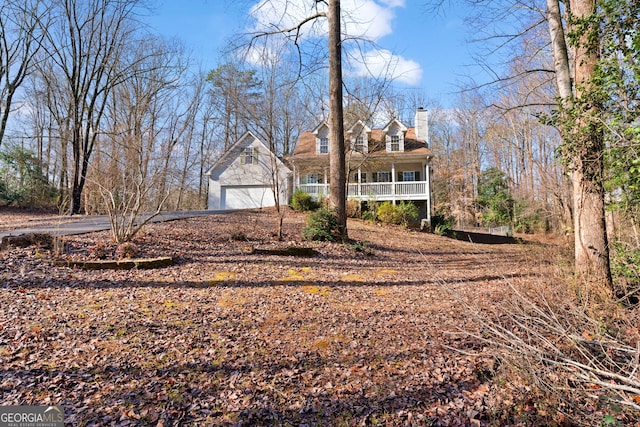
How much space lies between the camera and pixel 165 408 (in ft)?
8.23

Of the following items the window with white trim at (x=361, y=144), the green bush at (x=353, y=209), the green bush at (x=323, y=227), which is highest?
the window with white trim at (x=361, y=144)

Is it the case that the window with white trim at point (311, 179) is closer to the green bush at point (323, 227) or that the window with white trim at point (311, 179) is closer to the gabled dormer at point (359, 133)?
the gabled dormer at point (359, 133)

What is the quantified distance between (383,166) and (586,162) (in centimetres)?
1549

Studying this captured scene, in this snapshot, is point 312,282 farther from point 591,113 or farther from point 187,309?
point 591,113

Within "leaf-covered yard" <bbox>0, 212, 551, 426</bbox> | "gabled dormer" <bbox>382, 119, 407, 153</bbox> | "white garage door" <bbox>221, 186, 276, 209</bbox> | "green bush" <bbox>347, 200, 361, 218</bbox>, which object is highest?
"gabled dormer" <bbox>382, 119, 407, 153</bbox>

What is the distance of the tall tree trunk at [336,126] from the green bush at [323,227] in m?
0.18

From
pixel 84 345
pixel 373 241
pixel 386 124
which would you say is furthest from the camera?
pixel 386 124

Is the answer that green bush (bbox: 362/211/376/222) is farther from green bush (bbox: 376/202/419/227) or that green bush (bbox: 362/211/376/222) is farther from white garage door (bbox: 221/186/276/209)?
white garage door (bbox: 221/186/276/209)

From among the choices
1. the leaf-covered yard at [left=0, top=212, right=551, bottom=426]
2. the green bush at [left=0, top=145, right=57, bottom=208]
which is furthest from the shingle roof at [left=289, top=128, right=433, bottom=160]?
the leaf-covered yard at [left=0, top=212, right=551, bottom=426]

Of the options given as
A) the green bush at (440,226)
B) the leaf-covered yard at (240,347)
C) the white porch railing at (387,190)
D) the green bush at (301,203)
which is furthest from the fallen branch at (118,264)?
the green bush at (440,226)

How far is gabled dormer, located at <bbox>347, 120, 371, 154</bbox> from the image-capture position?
55.3 feet

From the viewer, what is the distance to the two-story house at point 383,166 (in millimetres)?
18797

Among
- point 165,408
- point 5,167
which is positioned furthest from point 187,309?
point 5,167

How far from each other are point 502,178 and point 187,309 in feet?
88.3
